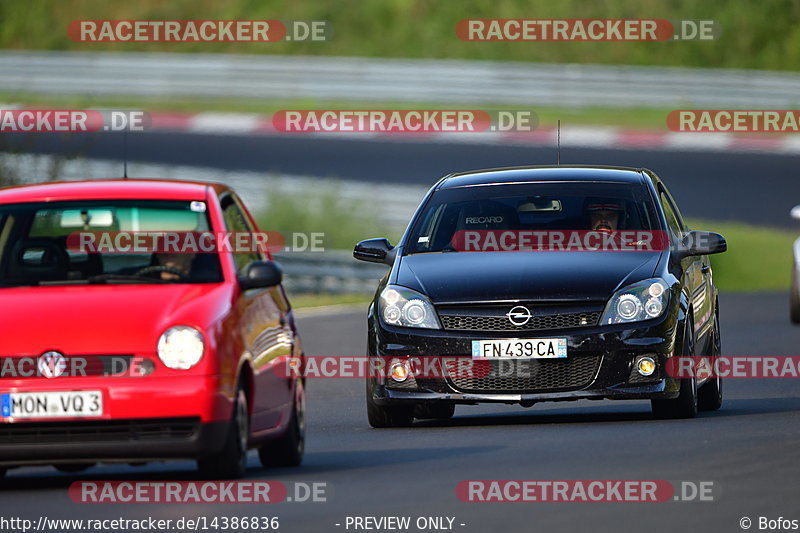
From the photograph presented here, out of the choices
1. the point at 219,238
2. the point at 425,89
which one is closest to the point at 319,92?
the point at 425,89

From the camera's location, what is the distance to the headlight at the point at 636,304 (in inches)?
476

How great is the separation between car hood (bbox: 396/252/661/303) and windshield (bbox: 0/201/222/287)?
7.53 ft

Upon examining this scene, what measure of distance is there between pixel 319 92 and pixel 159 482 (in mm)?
30083

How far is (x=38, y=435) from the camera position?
30.1ft

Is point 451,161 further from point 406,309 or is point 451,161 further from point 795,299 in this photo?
point 406,309

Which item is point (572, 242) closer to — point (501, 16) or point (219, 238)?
point (219, 238)

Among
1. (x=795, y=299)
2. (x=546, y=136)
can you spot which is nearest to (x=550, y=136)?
(x=546, y=136)
